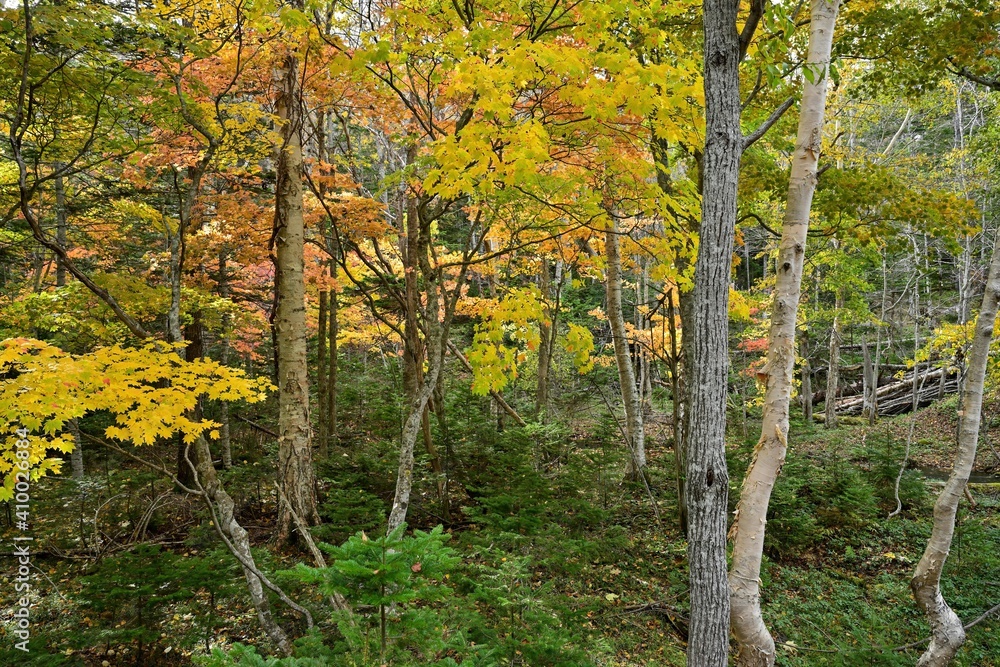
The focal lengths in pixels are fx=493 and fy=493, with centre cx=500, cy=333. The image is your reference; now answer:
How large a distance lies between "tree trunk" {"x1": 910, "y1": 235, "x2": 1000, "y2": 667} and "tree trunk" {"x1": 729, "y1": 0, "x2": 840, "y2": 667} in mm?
2948

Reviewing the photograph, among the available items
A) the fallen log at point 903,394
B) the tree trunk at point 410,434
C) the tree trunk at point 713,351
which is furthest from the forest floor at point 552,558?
the fallen log at point 903,394

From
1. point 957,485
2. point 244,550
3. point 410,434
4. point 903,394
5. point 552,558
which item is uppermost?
point 410,434

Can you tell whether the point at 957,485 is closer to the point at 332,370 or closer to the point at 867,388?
the point at 332,370

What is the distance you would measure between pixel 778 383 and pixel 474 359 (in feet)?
9.16

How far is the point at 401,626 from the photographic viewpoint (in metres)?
2.49

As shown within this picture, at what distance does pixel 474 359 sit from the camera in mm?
5195

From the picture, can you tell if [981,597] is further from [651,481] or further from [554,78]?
[554,78]

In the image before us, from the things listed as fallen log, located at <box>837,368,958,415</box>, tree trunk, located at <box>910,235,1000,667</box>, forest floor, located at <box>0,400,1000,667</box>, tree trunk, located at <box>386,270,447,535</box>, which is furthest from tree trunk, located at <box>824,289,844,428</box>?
tree trunk, located at <box>386,270,447,535</box>

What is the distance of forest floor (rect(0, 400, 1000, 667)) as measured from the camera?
4.02 metres

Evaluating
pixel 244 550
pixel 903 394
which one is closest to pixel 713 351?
pixel 244 550

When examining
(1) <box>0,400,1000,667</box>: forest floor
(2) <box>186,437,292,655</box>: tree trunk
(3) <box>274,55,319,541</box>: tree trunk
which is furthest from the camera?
(3) <box>274,55,319,541</box>: tree trunk

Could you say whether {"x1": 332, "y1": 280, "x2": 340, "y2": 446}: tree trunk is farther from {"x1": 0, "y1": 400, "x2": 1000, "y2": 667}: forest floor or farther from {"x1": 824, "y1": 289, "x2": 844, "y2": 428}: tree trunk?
{"x1": 824, "y1": 289, "x2": 844, "y2": 428}: tree trunk

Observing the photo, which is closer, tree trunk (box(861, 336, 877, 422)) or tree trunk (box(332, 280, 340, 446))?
tree trunk (box(332, 280, 340, 446))

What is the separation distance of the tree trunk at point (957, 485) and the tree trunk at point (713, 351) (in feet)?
13.5
